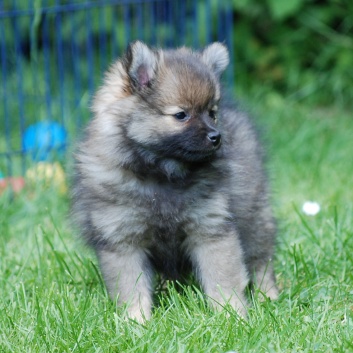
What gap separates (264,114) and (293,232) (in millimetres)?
2588

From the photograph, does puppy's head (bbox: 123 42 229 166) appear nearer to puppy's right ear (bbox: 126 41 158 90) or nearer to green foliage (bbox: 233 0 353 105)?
puppy's right ear (bbox: 126 41 158 90)

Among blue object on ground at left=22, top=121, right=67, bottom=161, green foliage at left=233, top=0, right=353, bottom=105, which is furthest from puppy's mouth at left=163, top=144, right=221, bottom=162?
green foliage at left=233, top=0, right=353, bottom=105

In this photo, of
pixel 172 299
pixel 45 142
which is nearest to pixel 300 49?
pixel 45 142

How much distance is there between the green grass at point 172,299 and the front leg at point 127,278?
0.06 m

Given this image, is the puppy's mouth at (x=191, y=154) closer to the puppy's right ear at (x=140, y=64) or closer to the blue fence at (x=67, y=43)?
the puppy's right ear at (x=140, y=64)

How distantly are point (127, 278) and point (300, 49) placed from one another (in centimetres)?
477

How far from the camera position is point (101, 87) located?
346 centimetres

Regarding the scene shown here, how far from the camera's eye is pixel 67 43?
772cm

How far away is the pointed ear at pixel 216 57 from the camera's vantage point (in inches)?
135

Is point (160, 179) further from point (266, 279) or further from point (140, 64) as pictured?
point (266, 279)

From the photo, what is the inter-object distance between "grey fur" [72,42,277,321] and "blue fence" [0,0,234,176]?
1.88 m

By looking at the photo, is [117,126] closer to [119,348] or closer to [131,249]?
[131,249]

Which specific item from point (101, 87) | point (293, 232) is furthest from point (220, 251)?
point (293, 232)

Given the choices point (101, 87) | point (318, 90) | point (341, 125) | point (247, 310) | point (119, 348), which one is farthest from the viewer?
point (318, 90)
